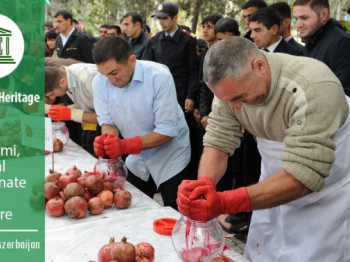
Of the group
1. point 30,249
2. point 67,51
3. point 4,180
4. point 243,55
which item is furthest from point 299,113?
point 67,51

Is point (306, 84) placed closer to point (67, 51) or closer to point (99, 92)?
point (99, 92)

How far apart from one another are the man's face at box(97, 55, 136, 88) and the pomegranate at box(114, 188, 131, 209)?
74 cm

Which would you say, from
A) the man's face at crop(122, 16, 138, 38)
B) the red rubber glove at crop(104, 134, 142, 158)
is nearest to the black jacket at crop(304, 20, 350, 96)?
the red rubber glove at crop(104, 134, 142, 158)

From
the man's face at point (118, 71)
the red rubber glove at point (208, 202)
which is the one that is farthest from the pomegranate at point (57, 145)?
the red rubber glove at point (208, 202)

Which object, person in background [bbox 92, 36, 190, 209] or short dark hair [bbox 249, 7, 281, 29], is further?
short dark hair [bbox 249, 7, 281, 29]

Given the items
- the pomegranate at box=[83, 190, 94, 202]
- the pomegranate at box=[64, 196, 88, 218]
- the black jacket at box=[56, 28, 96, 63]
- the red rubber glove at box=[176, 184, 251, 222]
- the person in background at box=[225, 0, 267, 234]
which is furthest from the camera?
the black jacket at box=[56, 28, 96, 63]

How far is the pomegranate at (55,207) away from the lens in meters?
1.86

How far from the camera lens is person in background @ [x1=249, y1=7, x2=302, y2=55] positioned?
3414 millimetres

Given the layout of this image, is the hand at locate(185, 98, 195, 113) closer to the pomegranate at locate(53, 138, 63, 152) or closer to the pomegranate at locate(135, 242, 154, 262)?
the pomegranate at locate(53, 138, 63, 152)

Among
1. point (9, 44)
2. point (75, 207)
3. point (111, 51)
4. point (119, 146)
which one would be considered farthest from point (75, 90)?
point (75, 207)

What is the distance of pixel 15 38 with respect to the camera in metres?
2.62

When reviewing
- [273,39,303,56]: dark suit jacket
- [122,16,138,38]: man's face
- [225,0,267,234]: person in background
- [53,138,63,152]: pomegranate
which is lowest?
[225,0,267,234]: person in background

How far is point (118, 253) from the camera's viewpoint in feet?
4.61

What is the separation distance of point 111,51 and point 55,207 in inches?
37.0
